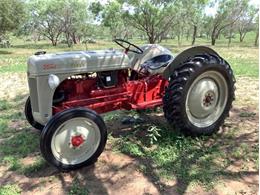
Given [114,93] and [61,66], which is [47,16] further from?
[61,66]

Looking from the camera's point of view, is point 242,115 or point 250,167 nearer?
point 250,167

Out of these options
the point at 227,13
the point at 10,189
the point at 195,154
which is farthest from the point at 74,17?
the point at 10,189

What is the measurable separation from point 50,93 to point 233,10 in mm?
38139

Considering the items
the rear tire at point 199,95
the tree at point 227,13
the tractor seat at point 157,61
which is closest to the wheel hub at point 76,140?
the rear tire at point 199,95

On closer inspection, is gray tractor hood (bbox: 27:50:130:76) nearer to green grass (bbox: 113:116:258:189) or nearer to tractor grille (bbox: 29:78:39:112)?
tractor grille (bbox: 29:78:39:112)

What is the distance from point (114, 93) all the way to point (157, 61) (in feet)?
3.89

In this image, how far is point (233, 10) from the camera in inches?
1518

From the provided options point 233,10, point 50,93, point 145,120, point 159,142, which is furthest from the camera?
point 233,10

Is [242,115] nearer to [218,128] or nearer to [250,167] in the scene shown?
[218,128]

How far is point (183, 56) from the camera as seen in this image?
4.56 m

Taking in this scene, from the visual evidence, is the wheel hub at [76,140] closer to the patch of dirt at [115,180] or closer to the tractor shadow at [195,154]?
the patch of dirt at [115,180]

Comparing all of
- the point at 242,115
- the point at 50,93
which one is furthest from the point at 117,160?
the point at 242,115

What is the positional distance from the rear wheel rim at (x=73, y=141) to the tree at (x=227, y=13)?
37353mm

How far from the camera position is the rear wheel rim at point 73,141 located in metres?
3.80
